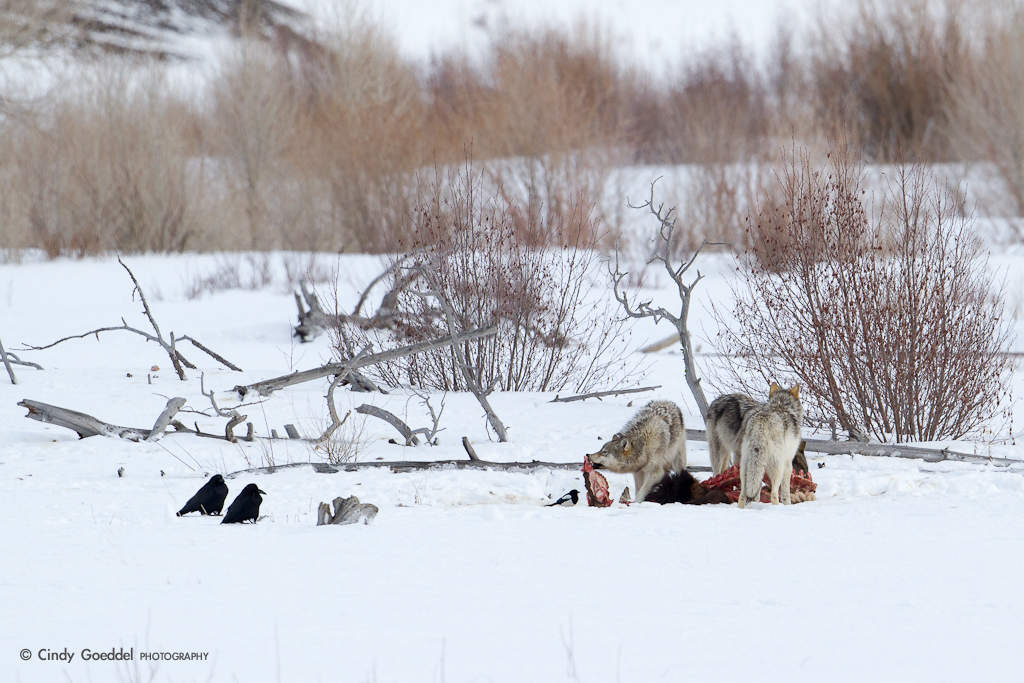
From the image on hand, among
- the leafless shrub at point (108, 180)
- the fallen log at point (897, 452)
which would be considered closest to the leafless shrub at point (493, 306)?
the fallen log at point (897, 452)

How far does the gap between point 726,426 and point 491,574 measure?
244 cm

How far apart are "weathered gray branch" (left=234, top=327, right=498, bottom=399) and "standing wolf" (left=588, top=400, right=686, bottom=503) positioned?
235 centimetres

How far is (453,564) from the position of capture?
15.7 ft

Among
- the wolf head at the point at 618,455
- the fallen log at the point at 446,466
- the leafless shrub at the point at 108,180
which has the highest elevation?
the leafless shrub at the point at 108,180

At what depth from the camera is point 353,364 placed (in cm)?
867

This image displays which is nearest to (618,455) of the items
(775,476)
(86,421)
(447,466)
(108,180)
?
(775,476)

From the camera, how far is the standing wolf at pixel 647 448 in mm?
6438

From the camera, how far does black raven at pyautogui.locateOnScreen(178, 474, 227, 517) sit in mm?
5836

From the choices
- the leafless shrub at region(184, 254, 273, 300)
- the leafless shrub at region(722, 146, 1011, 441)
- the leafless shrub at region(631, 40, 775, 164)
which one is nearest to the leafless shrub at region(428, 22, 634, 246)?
the leafless shrub at region(631, 40, 775, 164)

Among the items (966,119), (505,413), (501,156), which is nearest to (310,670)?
(505,413)

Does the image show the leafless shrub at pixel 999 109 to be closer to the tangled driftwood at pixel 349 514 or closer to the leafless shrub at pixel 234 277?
the leafless shrub at pixel 234 277

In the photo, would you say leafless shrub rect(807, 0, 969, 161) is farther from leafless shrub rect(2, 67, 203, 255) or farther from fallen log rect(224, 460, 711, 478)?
fallen log rect(224, 460, 711, 478)

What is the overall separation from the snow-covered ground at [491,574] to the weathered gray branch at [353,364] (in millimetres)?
925

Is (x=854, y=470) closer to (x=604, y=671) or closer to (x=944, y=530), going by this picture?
(x=944, y=530)
